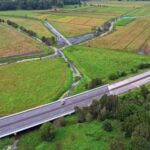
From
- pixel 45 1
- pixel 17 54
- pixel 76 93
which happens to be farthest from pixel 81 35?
pixel 45 1

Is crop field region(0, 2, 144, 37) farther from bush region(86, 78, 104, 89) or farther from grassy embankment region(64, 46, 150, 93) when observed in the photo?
bush region(86, 78, 104, 89)

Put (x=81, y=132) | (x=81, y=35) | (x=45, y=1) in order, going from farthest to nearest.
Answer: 1. (x=45, y=1)
2. (x=81, y=35)
3. (x=81, y=132)

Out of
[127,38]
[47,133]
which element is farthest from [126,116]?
[127,38]

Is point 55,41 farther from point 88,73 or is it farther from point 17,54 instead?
point 88,73

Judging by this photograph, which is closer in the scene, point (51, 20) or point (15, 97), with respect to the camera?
point (15, 97)

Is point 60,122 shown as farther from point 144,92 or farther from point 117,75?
point 117,75

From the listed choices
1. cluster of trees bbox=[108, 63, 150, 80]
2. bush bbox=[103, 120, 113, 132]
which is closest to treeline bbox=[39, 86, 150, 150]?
bush bbox=[103, 120, 113, 132]

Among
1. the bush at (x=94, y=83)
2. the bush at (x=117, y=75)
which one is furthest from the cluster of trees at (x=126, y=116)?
the bush at (x=117, y=75)
